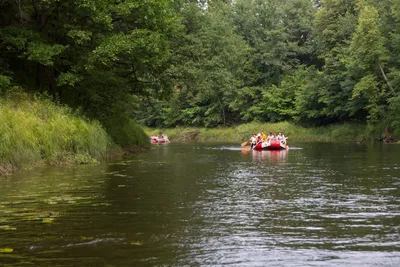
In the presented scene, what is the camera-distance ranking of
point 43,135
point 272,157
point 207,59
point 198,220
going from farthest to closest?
1. point 207,59
2. point 272,157
3. point 43,135
4. point 198,220

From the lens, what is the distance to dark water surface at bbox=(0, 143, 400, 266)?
6.63m

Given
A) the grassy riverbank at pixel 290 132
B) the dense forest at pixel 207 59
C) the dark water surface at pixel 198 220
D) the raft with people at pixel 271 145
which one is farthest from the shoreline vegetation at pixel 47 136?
the grassy riverbank at pixel 290 132

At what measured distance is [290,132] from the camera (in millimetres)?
58500

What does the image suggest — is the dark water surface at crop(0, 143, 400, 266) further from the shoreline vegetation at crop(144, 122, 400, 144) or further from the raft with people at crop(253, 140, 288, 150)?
the shoreline vegetation at crop(144, 122, 400, 144)

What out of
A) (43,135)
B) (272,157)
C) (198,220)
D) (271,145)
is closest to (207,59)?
(271,145)

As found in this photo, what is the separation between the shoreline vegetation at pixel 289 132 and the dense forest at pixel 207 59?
1.14m

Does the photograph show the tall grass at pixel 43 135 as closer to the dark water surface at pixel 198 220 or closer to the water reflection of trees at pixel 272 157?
the dark water surface at pixel 198 220

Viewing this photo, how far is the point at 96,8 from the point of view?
21.8 meters

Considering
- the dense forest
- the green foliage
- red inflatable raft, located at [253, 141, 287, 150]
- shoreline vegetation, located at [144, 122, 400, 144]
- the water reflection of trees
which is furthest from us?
the green foliage

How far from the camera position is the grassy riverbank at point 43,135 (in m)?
15.6

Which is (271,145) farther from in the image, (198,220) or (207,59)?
(198,220)

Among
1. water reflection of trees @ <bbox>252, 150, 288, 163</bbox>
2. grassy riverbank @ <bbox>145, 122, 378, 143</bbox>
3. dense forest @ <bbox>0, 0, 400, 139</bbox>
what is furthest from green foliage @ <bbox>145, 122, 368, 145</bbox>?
water reflection of trees @ <bbox>252, 150, 288, 163</bbox>

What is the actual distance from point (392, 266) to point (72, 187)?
8.61m

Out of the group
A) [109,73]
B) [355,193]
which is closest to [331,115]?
[109,73]
